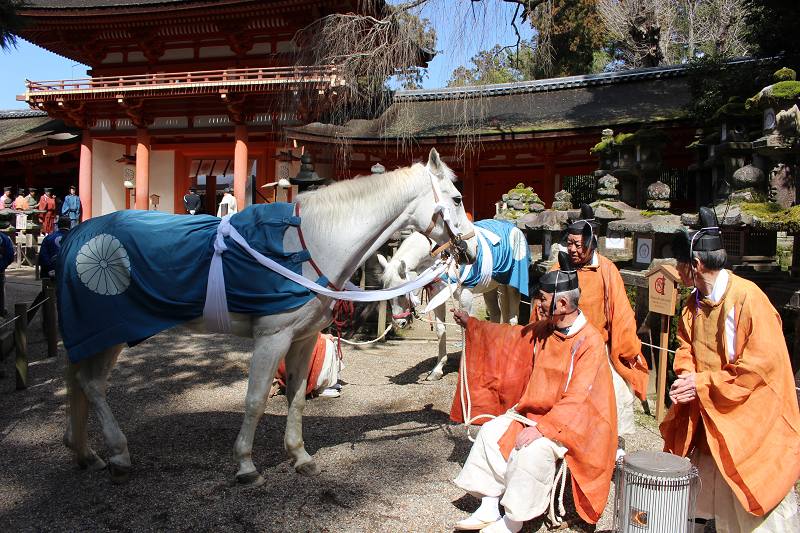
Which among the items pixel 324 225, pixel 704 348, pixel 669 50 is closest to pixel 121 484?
pixel 324 225

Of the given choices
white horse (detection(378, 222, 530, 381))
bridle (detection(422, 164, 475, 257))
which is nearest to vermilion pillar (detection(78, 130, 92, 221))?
white horse (detection(378, 222, 530, 381))

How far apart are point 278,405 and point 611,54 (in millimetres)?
25705

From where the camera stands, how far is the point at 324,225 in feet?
10.3

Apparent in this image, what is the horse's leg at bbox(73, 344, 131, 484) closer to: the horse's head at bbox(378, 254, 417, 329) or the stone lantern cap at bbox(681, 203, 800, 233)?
the horse's head at bbox(378, 254, 417, 329)

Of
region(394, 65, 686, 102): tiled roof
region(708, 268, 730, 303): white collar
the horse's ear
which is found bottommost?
region(708, 268, 730, 303): white collar

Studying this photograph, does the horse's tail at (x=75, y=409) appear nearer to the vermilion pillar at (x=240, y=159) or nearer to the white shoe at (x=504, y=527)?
the white shoe at (x=504, y=527)

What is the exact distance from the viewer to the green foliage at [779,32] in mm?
7098

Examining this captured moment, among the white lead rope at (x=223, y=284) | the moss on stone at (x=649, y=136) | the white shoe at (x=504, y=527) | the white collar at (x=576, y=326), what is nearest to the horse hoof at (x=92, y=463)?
the white lead rope at (x=223, y=284)

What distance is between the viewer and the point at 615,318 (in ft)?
11.2

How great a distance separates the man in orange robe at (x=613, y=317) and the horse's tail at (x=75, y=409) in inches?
135

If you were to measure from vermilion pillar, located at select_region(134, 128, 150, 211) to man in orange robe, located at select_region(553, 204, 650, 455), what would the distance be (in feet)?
44.5

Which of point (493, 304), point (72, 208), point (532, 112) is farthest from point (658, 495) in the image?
point (72, 208)

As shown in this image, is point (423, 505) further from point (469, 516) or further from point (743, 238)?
point (743, 238)

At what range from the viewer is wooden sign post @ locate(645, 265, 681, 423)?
3.91m
